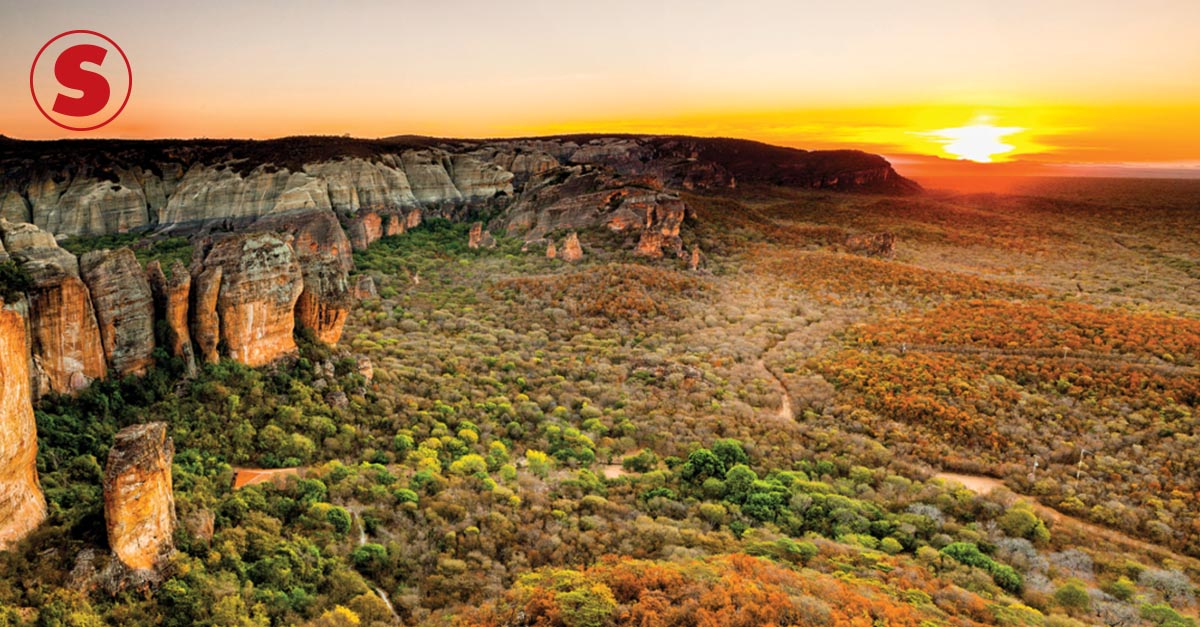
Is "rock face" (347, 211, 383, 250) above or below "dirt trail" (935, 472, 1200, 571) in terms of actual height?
above

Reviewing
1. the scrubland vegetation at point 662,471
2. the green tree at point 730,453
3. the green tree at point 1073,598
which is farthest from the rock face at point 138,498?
the green tree at point 1073,598

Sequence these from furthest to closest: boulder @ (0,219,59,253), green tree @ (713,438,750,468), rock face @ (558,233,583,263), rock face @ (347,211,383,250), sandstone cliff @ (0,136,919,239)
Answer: rock face @ (347,211,383,250) < rock face @ (558,233,583,263) < sandstone cliff @ (0,136,919,239) < green tree @ (713,438,750,468) < boulder @ (0,219,59,253)

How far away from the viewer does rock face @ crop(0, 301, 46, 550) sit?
14117 millimetres

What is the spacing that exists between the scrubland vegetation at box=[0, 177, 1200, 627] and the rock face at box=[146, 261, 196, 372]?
0.85 meters

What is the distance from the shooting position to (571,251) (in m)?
67.2

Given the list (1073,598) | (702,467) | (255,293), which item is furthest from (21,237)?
(1073,598)

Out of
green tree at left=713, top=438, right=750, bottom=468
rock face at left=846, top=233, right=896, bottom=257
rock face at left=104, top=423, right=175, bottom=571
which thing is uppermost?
rock face at left=846, top=233, right=896, bottom=257

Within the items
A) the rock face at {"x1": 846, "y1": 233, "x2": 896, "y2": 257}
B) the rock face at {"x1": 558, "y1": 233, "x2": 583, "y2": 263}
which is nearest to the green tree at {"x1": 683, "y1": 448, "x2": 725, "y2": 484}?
the rock face at {"x1": 558, "y1": 233, "x2": 583, "y2": 263}

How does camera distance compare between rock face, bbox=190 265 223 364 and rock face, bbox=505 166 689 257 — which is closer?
rock face, bbox=190 265 223 364

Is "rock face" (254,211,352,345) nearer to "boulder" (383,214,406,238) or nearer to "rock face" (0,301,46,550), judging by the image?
"rock face" (0,301,46,550)

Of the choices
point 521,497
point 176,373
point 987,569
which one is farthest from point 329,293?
point 987,569

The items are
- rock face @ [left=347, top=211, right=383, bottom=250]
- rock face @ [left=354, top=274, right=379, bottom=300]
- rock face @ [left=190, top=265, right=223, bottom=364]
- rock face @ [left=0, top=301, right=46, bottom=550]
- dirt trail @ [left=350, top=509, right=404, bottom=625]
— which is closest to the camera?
rock face @ [left=0, top=301, right=46, bottom=550]

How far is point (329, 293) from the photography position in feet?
105

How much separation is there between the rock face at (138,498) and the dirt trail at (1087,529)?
3086 centimetres
